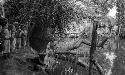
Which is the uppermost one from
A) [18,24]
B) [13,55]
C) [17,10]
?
[17,10]

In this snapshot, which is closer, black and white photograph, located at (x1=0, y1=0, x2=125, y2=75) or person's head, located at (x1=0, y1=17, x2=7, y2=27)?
person's head, located at (x1=0, y1=17, x2=7, y2=27)

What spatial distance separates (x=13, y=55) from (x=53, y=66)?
1828mm

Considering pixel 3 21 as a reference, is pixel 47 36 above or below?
below

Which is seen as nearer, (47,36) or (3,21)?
(3,21)

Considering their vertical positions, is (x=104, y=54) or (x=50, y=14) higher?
(x=50, y=14)

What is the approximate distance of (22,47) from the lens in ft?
32.7

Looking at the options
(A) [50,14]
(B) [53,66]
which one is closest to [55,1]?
(A) [50,14]

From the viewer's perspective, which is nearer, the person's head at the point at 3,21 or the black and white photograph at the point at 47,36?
the person's head at the point at 3,21

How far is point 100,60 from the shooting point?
1427cm

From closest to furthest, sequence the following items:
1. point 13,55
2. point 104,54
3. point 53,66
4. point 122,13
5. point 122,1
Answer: point 13,55, point 53,66, point 122,1, point 104,54, point 122,13

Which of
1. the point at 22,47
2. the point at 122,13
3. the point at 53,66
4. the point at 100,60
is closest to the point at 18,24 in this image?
the point at 22,47

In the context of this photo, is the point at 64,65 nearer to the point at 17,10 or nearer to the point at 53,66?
the point at 53,66

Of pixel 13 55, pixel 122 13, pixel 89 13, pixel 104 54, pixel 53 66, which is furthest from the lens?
pixel 122 13

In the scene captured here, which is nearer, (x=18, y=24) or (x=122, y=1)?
(x=18, y=24)
